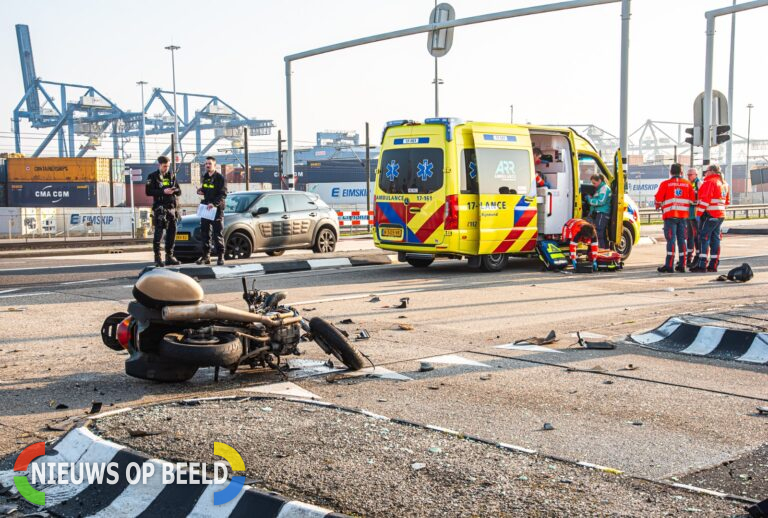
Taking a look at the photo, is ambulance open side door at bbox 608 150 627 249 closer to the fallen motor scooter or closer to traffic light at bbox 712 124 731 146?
traffic light at bbox 712 124 731 146

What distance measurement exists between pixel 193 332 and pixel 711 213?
1149 cm

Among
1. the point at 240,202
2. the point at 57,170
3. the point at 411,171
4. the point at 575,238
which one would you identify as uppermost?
the point at 57,170

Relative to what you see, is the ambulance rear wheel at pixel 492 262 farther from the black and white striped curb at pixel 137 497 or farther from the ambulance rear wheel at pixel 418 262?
the black and white striped curb at pixel 137 497

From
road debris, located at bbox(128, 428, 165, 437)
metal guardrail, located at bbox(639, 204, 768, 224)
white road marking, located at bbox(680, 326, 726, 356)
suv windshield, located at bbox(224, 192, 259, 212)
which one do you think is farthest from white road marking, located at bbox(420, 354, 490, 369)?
metal guardrail, located at bbox(639, 204, 768, 224)

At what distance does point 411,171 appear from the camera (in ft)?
49.3

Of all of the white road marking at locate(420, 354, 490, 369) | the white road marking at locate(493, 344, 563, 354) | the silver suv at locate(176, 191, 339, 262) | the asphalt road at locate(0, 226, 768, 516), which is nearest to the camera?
the asphalt road at locate(0, 226, 768, 516)

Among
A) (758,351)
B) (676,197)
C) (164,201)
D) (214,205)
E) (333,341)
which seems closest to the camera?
(333,341)

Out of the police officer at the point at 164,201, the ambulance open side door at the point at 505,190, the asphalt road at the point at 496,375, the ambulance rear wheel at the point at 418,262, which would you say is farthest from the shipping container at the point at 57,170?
the asphalt road at the point at 496,375

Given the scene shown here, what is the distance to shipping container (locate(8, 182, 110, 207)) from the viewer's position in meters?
65.7

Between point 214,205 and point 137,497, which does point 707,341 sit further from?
point 214,205

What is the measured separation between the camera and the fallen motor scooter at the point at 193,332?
5.82 meters

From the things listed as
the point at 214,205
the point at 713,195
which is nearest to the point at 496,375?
the point at 713,195

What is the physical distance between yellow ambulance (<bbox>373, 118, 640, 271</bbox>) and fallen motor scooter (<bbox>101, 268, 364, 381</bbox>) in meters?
8.35

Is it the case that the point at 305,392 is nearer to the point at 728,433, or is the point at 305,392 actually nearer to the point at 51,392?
the point at 51,392
